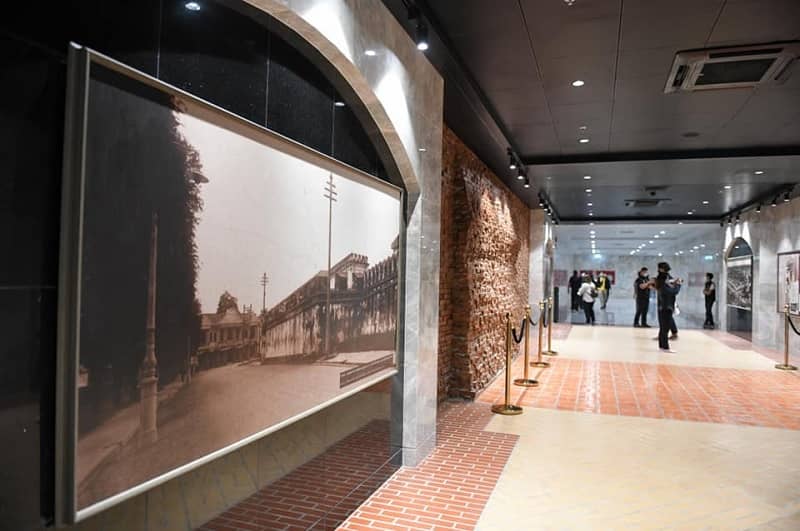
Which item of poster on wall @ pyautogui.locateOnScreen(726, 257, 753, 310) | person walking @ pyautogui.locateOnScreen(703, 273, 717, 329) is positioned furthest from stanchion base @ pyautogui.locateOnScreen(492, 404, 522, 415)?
person walking @ pyautogui.locateOnScreen(703, 273, 717, 329)

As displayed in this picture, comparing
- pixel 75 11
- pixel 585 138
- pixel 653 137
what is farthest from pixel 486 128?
pixel 75 11

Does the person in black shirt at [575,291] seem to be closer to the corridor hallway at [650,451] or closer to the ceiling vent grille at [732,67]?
the corridor hallway at [650,451]

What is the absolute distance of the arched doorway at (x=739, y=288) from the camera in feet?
46.1

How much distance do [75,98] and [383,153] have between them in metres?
2.46

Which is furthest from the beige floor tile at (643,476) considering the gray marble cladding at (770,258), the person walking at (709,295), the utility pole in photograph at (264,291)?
the person walking at (709,295)

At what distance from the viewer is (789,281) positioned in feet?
36.3

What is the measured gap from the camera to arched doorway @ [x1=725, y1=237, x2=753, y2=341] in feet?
46.1

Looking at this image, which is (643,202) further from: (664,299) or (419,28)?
(419,28)

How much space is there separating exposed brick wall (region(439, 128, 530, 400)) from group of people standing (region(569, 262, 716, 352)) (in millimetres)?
5102

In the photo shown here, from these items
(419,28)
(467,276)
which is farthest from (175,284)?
(467,276)

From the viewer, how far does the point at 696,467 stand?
4457mm

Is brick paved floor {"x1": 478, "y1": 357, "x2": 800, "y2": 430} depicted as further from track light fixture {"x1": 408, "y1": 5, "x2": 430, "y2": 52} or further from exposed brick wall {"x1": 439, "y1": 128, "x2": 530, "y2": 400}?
track light fixture {"x1": 408, "y1": 5, "x2": 430, "y2": 52}

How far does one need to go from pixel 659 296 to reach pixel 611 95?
7574 millimetres

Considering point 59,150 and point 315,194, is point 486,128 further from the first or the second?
point 59,150
